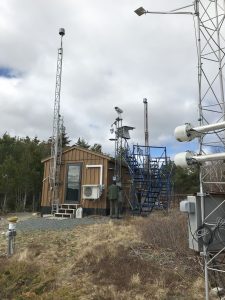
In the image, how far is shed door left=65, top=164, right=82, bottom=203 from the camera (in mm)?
19250

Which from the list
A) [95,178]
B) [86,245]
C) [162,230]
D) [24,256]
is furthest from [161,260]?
[95,178]

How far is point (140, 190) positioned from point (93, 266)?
8.66 metres

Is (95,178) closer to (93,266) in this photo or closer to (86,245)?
(86,245)

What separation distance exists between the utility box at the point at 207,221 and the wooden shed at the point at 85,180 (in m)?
11.5

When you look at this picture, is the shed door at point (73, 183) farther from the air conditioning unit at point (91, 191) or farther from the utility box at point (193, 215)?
the utility box at point (193, 215)

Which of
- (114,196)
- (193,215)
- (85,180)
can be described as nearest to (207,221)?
(193,215)

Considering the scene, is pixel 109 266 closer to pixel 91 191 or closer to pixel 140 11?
pixel 140 11

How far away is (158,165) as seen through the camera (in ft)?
57.9

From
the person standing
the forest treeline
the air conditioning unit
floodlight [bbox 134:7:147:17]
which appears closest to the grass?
the person standing

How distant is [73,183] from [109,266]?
10.3 meters

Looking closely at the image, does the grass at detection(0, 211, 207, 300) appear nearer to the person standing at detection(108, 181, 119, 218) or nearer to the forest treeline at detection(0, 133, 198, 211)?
the person standing at detection(108, 181, 119, 218)

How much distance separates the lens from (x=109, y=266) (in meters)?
9.35

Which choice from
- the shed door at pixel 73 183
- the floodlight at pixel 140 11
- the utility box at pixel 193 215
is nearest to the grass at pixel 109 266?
the utility box at pixel 193 215

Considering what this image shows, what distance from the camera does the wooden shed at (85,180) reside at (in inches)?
728
